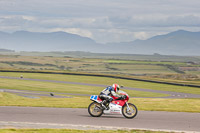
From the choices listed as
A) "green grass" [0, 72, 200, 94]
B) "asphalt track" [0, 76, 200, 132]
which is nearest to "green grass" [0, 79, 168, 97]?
"green grass" [0, 72, 200, 94]

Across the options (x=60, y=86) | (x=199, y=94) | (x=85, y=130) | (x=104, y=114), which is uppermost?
(x=60, y=86)

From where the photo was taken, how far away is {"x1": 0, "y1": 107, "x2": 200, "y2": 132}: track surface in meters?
16.3

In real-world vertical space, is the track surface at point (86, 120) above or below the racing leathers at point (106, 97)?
below

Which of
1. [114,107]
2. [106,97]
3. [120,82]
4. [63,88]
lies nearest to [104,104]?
[106,97]

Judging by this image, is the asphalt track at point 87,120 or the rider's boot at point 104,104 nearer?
the asphalt track at point 87,120

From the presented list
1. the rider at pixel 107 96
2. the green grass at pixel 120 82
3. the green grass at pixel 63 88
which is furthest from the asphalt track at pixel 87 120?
the green grass at pixel 120 82

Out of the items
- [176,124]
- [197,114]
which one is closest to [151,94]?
[197,114]

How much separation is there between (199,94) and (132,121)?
48146 mm

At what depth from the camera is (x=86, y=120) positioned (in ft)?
59.6

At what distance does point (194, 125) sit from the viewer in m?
17.2

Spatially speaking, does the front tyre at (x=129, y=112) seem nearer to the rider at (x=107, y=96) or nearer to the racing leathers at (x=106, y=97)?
the rider at (x=107, y=96)

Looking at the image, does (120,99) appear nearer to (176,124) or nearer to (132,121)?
(132,121)

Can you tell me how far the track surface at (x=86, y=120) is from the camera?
1633 centimetres

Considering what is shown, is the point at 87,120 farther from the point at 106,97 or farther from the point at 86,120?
the point at 106,97
